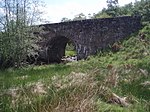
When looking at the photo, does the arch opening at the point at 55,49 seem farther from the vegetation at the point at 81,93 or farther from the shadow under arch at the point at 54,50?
the vegetation at the point at 81,93

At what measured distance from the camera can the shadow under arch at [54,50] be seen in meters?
36.6

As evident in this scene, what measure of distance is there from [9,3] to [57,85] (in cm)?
1910

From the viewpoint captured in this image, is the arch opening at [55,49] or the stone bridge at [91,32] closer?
the stone bridge at [91,32]

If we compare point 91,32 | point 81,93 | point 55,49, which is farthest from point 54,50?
point 81,93

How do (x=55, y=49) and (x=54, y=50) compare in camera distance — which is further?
(x=55, y=49)

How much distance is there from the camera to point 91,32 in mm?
31016

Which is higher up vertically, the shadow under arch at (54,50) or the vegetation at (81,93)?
the vegetation at (81,93)

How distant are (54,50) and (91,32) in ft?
31.6

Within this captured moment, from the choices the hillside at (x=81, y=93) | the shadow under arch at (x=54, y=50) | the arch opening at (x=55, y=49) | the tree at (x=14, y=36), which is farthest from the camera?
the arch opening at (x=55, y=49)

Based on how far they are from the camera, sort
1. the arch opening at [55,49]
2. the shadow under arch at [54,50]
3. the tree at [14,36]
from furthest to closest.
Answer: the arch opening at [55,49]
the shadow under arch at [54,50]
the tree at [14,36]

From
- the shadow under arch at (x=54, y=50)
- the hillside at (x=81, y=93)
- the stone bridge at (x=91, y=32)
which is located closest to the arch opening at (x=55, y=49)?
Result: the shadow under arch at (x=54, y=50)

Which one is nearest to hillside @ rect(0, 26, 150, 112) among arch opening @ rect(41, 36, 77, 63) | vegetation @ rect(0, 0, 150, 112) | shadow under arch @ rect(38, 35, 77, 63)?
vegetation @ rect(0, 0, 150, 112)

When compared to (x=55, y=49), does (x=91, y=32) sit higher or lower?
higher

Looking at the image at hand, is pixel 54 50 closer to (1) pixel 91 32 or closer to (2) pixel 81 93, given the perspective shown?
(1) pixel 91 32
